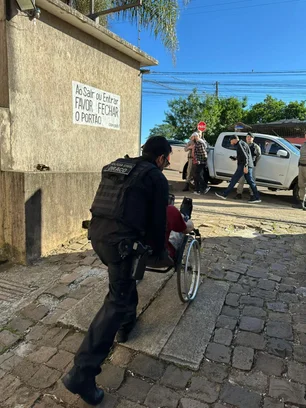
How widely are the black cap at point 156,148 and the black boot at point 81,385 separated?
1.46 metres

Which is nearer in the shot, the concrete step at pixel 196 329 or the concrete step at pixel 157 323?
the concrete step at pixel 196 329

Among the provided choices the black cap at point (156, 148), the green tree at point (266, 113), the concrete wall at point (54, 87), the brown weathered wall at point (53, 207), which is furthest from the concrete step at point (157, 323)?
the green tree at point (266, 113)

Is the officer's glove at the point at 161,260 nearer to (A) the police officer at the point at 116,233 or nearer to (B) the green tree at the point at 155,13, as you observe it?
(A) the police officer at the point at 116,233

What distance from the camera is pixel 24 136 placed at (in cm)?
434

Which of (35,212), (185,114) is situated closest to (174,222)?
(35,212)

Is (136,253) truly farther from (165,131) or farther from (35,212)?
(165,131)

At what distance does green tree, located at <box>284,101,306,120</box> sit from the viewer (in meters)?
32.5

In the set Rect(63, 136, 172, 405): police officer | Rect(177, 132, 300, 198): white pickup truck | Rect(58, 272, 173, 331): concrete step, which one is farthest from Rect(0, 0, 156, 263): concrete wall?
Rect(177, 132, 300, 198): white pickup truck

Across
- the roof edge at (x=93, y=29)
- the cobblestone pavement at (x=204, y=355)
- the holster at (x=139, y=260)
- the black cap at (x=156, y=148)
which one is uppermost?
the roof edge at (x=93, y=29)

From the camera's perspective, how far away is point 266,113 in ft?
109

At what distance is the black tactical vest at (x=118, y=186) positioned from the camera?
204 cm

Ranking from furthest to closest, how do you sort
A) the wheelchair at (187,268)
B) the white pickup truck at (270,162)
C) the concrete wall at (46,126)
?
1. the white pickup truck at (270,162)
2. the concrete wall at (46,126)
3. the wheelchair at (187,268)

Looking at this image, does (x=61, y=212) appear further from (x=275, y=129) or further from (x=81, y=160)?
(x=275, y=129)

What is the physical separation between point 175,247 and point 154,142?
1033 millimetres
